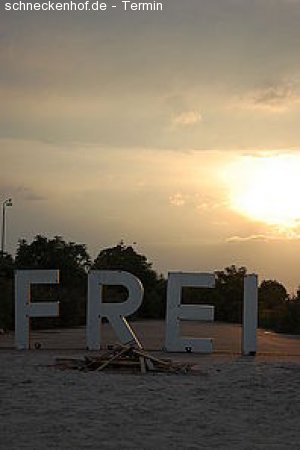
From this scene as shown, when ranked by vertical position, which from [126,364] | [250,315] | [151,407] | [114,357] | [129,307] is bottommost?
[151,407]

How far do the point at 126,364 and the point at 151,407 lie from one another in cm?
614

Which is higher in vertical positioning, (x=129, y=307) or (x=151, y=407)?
(x=129, y=307)

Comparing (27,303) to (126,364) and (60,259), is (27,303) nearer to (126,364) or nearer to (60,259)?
(126,364)

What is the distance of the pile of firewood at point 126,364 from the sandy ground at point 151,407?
0.54m

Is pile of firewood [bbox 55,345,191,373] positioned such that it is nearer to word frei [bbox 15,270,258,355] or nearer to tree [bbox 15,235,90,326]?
word frei [bbox 15,270,258,355]

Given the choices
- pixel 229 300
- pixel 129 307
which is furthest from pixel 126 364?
pixel 229 300

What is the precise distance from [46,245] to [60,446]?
51.9 metres

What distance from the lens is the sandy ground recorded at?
35.8 feet

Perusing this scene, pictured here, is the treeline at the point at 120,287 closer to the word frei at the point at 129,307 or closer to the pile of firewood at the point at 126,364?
the word frei at the point at 129,307

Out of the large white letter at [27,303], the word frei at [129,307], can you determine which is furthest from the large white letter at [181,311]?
the large white letter at [27,303]

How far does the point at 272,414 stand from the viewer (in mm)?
13484

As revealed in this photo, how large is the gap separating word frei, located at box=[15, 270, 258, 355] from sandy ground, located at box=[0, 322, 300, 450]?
Answer: 3172 mm

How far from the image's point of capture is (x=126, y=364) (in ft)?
65.5

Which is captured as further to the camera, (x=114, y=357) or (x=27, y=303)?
(x=27, y=303)
